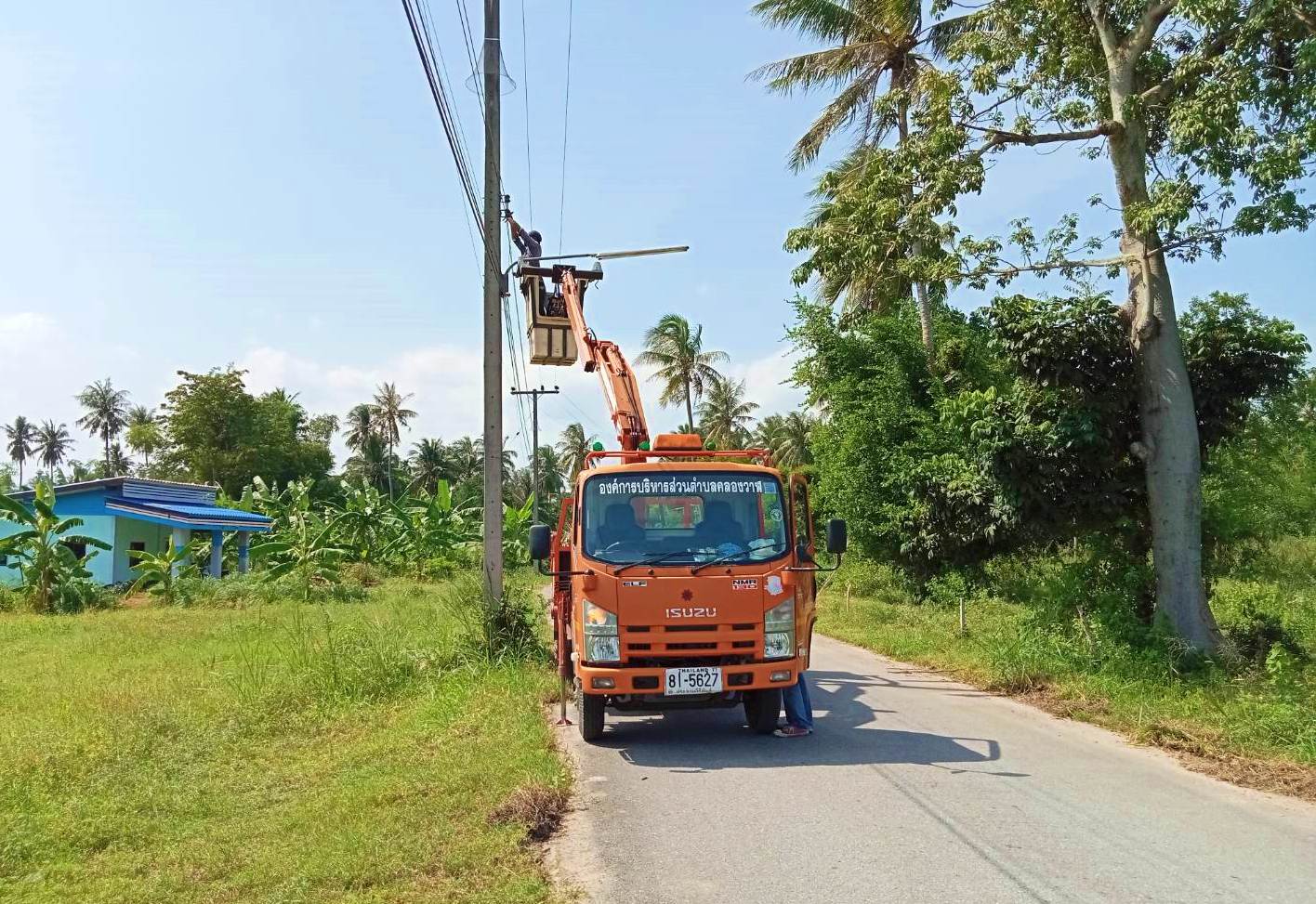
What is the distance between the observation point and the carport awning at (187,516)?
26.3 metres

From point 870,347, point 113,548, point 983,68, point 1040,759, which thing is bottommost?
point 1040,759

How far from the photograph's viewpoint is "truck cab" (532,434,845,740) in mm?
7867

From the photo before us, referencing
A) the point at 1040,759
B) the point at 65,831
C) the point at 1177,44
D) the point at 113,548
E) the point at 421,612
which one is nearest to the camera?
the point at 65,831

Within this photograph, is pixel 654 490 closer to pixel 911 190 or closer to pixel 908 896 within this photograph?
pixel 908 896

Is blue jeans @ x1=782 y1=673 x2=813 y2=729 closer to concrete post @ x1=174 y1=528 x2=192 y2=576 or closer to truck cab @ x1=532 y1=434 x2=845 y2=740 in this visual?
truck cab @ x1=532 y1=434 x2=845 y2=740

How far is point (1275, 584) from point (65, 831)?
54.9 ft

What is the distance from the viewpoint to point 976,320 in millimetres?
19812

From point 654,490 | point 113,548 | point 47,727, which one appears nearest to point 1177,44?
point 654,490

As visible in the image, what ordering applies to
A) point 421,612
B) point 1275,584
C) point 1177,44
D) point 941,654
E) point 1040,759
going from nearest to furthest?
point 1040,759
point 1177,44
point 941,654
point 1275,584
point 421,612

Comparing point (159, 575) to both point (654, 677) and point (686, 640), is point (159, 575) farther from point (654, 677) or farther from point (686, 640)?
point (686, 640)

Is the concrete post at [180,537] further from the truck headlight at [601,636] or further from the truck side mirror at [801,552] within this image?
the truck side mirror at [801,552]

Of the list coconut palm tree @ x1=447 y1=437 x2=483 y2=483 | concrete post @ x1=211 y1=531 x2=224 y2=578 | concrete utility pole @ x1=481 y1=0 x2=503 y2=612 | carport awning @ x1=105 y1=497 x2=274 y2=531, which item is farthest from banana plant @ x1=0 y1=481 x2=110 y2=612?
coconut palm tree @ x1=447 y1=437 x2=483 y2=483

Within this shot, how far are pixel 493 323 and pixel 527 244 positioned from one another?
5.82 ft

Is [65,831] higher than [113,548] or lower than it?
lower
